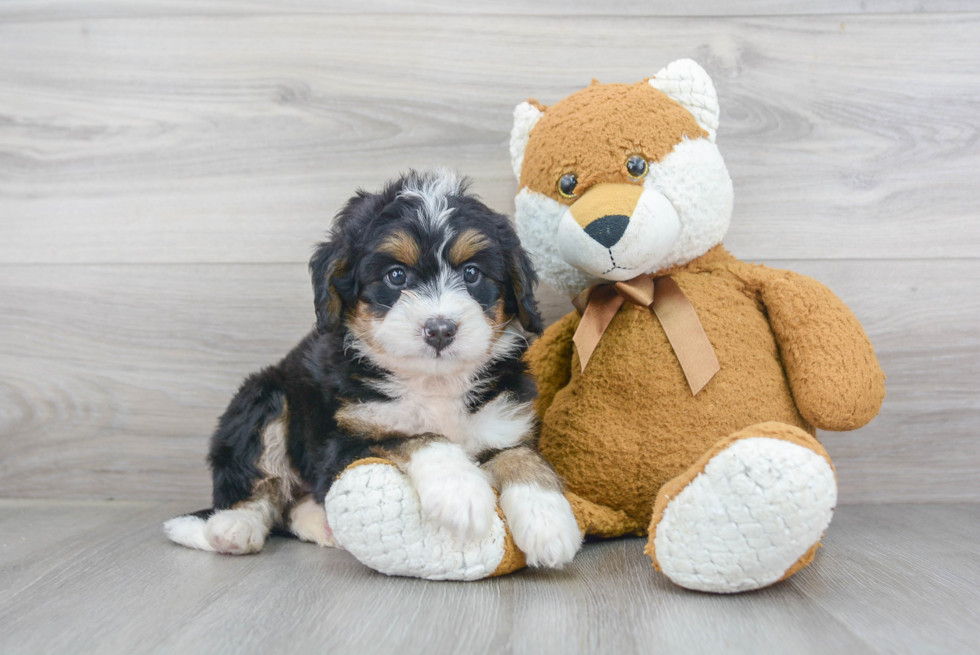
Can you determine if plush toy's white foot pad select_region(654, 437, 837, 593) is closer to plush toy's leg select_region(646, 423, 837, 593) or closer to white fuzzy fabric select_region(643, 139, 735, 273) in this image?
plush toy's leg select_region(646, 423, 837, 593)

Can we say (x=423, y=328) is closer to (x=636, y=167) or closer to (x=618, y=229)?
(x=618, y=229)

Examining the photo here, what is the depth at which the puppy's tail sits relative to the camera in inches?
77.6

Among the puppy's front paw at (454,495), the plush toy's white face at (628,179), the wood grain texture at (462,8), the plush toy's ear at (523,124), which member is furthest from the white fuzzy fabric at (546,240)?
the wood grain texture at (462,8)

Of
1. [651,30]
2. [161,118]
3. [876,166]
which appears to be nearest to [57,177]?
[161,118]

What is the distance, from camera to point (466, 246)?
1.70 metres

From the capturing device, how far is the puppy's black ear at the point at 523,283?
1.79m

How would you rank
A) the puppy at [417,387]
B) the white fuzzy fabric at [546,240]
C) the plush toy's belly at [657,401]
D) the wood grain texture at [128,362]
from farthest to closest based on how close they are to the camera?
the wood grain texture at [128,362], the white fuzzy fabric at [546,240], the plush toy's belly at [657,401], the puppy at [417,387]

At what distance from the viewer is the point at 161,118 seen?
8.31 ft

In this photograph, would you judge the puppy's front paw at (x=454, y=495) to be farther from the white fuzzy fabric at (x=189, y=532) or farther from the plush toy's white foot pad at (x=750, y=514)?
the white fuzzy fabric at (x=189, y=532)

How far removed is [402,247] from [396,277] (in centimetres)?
7

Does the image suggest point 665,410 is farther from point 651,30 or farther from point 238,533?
point 651,30

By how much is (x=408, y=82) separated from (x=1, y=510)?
6.25 feet

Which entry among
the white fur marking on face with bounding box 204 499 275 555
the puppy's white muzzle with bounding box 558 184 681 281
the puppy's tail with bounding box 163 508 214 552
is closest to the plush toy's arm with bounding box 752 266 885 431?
the puppy's white muzzle with bounding box 558 184 681 281

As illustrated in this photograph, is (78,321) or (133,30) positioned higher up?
Result: (133,30)
